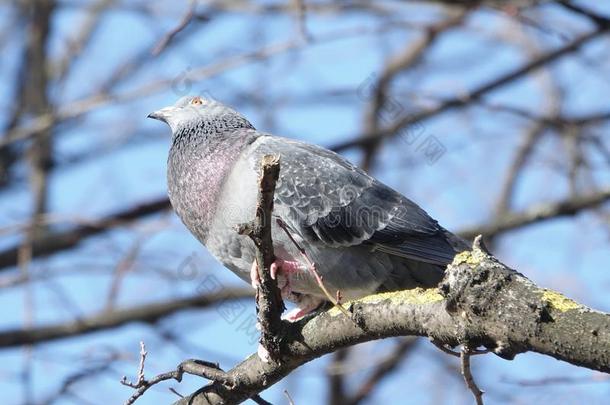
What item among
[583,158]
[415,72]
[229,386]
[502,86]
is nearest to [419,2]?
[502,86]

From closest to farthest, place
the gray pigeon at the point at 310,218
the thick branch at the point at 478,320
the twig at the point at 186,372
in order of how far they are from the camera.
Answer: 1. the thick branch at the point at 478,320
2. the twig at the point at 186,372
3. the gray pigeon at the point at 310,218

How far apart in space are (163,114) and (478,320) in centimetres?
314

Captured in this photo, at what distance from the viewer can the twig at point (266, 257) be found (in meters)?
3.18

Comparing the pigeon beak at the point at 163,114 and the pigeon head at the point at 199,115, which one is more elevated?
the pigeon head at the point at 199,115

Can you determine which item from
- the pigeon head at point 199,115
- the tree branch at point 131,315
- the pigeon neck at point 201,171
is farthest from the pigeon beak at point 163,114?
the tree branch at point 131,315

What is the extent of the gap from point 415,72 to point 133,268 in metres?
3.77

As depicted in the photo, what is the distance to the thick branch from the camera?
2.52 m

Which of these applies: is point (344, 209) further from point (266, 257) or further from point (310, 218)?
point (266, 257)

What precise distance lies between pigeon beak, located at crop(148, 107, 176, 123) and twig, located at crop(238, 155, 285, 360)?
2.22 meters

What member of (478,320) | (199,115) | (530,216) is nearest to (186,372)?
(478,320)

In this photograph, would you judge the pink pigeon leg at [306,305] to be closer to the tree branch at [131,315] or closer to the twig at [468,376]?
the twig at [468,376]

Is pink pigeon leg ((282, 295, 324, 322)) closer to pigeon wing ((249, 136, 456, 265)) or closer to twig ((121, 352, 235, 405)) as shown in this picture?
pigeon wing ((249, 136, 456, 265))

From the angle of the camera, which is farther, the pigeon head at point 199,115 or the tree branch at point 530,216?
the tree branch at point 530,216

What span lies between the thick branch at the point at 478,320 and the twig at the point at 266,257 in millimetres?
66
